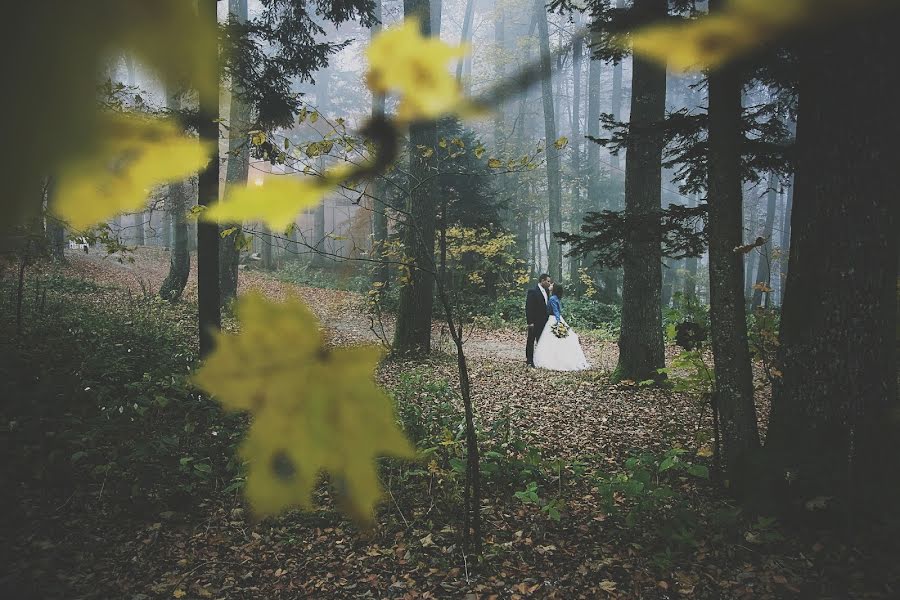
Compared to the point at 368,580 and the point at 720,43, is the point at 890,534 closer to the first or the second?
the point at 368,580

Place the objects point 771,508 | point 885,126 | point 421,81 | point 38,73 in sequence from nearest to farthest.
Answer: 1. point 38,73
2. point 421,81
3. point 885,126
4. point 771,508

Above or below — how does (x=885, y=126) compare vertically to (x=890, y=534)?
above

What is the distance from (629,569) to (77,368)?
5.11 meters

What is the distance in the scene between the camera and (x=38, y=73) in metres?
0.22

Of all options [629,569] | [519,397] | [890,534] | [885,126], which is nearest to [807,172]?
[885,126]

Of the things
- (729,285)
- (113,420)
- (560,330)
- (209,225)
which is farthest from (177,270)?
(729,285)

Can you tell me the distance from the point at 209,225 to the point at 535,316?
24.4 feet

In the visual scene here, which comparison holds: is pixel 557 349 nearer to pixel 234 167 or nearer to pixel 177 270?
pixel 177 270

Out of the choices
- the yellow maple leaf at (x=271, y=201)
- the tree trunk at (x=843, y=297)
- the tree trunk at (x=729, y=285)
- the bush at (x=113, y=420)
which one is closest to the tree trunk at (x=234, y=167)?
the yellow maple leaf at (x=271, y=201)

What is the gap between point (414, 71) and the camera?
60 cm

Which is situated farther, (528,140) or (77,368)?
(528,140)

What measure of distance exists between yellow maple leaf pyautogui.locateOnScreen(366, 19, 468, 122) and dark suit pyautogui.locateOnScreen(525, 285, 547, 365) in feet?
27.4

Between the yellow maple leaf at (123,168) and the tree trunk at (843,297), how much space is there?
3.08 metres

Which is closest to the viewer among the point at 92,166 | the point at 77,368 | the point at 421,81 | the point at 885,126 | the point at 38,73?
the point at 38,73
